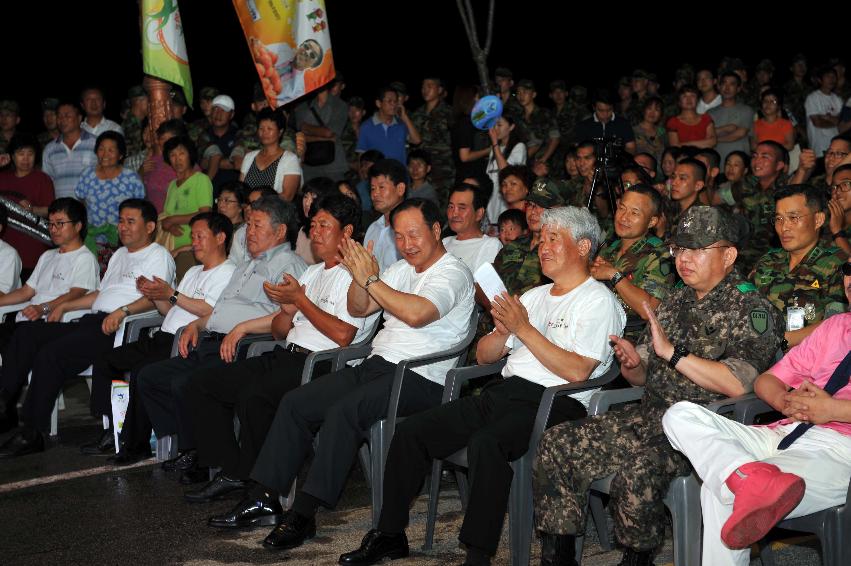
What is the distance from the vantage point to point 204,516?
4812 mm

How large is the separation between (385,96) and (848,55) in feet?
23.9

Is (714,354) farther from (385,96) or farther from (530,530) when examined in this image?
(385,96)

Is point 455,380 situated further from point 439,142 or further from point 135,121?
point 135,121

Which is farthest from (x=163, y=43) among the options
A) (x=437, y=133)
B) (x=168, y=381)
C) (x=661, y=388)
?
(x=661, y=388)

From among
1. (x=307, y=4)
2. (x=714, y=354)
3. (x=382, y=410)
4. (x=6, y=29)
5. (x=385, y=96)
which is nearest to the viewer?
(x=714, y=354)

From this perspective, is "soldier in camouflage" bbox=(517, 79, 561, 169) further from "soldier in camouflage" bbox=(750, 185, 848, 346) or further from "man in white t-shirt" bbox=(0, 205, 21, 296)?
"soldier in camouflage" bbox=(750, 185, 848, 346)

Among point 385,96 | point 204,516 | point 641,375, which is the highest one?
point 385,96

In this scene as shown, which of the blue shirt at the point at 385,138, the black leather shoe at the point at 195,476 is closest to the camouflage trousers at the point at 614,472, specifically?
the black leather shoe at the point at 195,476

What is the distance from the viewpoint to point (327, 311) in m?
5.21

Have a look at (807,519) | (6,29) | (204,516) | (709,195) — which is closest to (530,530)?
(807,519)

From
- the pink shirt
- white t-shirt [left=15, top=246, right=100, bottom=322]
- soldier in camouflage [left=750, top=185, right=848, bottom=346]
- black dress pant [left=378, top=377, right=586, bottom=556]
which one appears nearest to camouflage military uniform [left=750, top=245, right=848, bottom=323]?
soldier in camouflage [left=750, top=185, right=848, bottom=346]

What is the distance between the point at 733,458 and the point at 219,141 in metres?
7.11

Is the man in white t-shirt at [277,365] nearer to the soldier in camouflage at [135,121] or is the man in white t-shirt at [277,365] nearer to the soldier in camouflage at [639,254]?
the soldier in camouflage at [639,254]

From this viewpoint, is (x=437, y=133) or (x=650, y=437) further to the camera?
(x=437, y=133)
